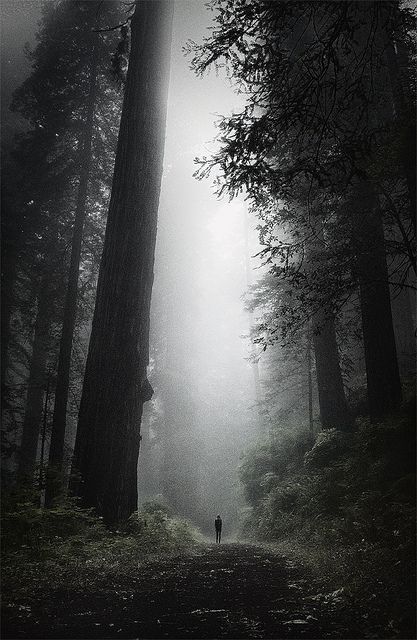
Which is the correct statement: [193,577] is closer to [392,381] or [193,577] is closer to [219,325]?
[392,381]

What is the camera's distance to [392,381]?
8477 millimetres

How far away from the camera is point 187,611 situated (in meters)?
2.73

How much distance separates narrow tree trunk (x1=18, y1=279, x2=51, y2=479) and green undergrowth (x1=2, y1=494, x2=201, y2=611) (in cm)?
1070

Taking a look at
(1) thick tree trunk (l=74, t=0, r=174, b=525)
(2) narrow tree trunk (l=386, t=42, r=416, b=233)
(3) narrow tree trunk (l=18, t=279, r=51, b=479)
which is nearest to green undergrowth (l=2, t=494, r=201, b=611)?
(1) thick tree trunk (l=74, t=0, r=174, b=525)

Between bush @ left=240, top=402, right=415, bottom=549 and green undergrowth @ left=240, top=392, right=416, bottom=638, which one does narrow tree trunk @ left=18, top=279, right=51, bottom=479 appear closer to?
bush @ left=240, top=402, right=415, bottom=549

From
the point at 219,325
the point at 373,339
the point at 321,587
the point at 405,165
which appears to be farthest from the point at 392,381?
the point at 219,325

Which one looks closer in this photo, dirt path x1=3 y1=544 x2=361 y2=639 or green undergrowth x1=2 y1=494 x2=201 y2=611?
dirt path x1=3 y1=544 x2=361 y2=639

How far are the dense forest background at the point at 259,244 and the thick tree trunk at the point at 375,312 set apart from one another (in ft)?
0.14

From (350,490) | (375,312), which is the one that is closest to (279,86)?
(375,312)

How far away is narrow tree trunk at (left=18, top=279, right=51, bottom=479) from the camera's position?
49.2 ft

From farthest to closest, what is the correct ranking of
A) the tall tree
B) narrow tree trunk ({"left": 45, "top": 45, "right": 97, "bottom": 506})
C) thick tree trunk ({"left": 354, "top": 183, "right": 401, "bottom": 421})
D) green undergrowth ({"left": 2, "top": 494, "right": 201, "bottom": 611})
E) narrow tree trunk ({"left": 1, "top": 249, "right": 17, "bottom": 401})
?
narrow tree trunk ({"left": 1, "top": 249, "right": 17, "bottom": 401})
narrow tree trunk ({"left": 45, "top": 45, "right": 97, "bottom": 506})
thick tree trunk ({"left": 354, "top": 183, "right": 401, "bottom": 421})
the tall tree
green undergrowth ({"left": 2, "top": 494, "right": 201, "bottom": 611})

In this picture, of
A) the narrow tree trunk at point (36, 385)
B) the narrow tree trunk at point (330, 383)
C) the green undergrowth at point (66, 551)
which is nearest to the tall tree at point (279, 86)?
the green undergrowth at point (66, 551)

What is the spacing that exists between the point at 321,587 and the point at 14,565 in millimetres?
2937

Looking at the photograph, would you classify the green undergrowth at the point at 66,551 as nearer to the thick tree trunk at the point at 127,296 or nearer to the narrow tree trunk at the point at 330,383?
the thick tree trunk at the point at 127,296
